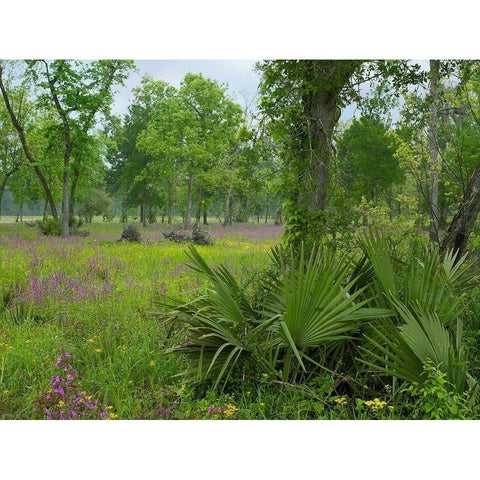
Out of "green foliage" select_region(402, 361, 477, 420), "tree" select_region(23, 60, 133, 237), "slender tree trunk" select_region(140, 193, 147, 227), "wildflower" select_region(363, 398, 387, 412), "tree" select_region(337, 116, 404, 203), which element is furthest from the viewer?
"slender tree trunk" select_region(140, 193, 147, 227)

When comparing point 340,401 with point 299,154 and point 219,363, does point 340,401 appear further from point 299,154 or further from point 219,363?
point 299,154

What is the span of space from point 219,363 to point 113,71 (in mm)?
7605

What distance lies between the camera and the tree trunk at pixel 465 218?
5.27 metres

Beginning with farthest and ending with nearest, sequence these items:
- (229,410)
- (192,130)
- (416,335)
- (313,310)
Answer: (192,130) → (229,410) → (313,310) → (416,335)

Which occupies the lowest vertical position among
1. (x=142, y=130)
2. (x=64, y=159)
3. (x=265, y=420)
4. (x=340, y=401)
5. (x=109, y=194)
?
(x=265, y=420)

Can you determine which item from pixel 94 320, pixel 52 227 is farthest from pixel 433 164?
pixel 52 227

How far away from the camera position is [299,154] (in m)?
5.53

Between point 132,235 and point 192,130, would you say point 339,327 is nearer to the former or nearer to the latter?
point 192,130

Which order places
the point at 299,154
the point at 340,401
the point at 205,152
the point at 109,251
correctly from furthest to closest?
the point at 109,251, the point at 205,152, the point at 299,154, the point at 340,401

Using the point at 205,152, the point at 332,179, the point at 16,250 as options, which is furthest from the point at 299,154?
the point at 16,250

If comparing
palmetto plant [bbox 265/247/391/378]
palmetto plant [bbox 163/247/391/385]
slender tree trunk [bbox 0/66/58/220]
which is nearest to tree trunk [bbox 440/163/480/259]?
palmetto plant [bbox 163/247/391/385]

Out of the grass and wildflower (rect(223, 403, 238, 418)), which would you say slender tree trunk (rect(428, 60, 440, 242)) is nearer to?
the grass

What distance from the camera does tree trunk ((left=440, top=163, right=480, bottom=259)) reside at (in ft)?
17.3

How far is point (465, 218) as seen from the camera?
5.34 metres
